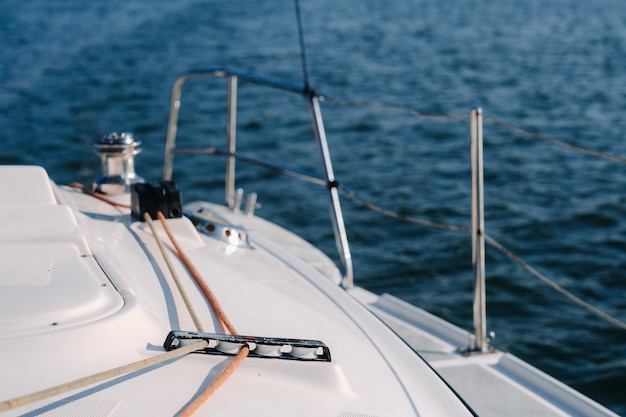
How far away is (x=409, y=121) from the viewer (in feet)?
26.7

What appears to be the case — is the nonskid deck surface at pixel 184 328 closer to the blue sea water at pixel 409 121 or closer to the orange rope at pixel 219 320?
the orange rope at pixel 219 320

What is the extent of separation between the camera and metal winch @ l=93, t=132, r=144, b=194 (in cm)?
261

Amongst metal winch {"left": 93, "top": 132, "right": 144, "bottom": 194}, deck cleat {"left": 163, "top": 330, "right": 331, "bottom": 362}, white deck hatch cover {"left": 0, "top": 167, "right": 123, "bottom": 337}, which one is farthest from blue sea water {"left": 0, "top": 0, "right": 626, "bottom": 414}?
deck cleat {"left": 163, "top": 330, "right": 331, "bottom": 362}

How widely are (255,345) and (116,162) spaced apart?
4.49 feet

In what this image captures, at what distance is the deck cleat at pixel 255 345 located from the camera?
1465 mm

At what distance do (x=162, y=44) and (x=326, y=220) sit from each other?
6.24 metres

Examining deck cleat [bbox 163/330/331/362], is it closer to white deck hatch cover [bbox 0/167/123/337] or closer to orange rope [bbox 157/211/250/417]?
orange rope [bbox 157/211/250/417]

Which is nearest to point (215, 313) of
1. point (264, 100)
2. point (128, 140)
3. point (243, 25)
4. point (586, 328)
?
point (128, 140)

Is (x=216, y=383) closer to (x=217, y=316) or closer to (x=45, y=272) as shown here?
(x=217, y=316)

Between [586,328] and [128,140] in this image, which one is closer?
[128,140]

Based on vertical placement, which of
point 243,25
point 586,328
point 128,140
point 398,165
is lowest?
point 586,328

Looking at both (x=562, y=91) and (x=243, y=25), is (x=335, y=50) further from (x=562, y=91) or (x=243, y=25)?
(x=562, y=91)

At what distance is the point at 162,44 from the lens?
11.6m

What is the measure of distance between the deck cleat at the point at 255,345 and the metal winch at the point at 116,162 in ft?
4.02
